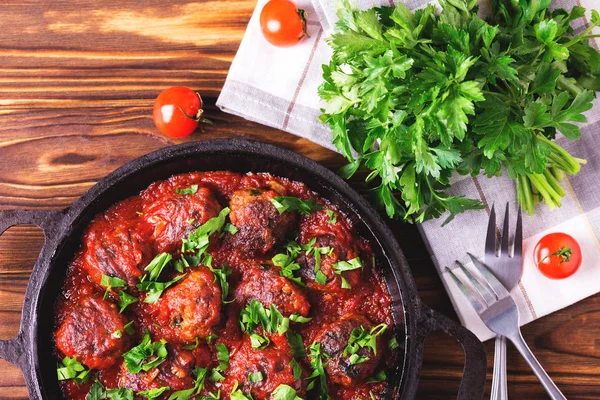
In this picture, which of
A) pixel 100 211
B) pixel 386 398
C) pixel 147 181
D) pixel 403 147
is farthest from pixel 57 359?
pixel 403 147

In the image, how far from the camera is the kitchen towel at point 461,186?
4176 millimetres

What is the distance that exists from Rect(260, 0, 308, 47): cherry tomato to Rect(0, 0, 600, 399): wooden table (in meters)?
0.32

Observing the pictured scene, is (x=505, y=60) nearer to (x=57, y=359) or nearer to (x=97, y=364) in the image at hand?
(x=97, y=364)

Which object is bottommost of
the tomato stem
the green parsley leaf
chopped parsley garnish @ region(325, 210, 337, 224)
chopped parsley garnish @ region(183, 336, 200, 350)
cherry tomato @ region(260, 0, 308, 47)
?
the green parsley leaf

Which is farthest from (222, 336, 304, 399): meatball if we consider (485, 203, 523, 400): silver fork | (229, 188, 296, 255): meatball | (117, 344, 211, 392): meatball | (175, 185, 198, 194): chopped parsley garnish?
(485, 203, 523, 400): silver fork

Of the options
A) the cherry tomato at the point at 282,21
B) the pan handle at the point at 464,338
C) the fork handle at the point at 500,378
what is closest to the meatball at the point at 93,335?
the pan handle at the point at 464,338

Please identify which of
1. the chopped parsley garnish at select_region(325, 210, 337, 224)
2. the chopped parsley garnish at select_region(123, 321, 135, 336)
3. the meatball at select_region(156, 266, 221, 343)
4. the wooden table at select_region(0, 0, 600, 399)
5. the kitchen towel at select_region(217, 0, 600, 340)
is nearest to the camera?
the meatball at select_region(156, 266, 221, 343)

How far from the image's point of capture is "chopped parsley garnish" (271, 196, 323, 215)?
3768 mm

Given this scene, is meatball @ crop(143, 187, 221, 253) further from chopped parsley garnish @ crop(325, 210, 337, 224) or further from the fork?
the fork

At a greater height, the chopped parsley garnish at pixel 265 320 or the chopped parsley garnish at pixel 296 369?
the chopped parsley garnish at pixel 265 320

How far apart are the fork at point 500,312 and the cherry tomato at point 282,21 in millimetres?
1832

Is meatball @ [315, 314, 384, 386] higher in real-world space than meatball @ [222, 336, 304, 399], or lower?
higher

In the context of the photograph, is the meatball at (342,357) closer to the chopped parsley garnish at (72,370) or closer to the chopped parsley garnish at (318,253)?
the chopped parsley garnish at (318,253)

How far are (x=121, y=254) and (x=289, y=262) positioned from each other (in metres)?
0.97
